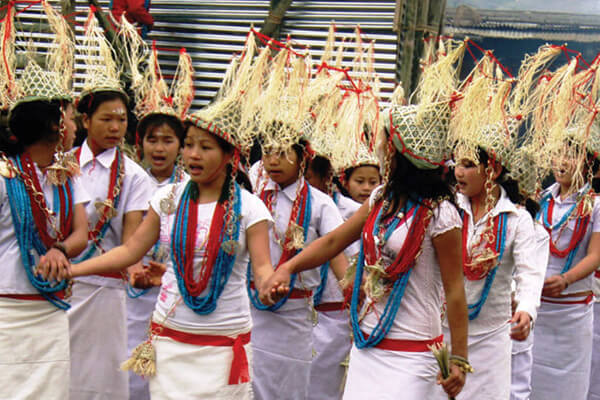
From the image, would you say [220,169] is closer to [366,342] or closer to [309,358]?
[366,342]

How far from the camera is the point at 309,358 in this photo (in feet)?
18.0

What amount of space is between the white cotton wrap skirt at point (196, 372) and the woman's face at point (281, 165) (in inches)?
66.3

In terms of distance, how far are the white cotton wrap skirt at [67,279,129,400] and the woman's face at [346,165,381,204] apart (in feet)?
7.68

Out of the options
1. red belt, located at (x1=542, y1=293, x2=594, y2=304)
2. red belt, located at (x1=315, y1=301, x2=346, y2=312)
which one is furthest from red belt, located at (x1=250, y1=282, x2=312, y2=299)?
red belt, located at (x1=542, y1=293, x2=594, y2=304)

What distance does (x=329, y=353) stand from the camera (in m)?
6.19

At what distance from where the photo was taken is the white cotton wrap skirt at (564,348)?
6.20m

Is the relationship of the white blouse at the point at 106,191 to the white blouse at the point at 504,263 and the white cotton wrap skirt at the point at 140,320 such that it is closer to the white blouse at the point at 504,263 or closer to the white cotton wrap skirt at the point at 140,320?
the white cotton wrap skirt at the point at 140,320

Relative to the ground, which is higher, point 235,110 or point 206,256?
point 235,110

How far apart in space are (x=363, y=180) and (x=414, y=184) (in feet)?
9.92

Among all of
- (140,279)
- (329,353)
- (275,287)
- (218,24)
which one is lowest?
(329,353)

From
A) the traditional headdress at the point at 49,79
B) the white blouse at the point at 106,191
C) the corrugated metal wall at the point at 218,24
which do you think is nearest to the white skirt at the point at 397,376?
the traditional headdress at the point at 49,79

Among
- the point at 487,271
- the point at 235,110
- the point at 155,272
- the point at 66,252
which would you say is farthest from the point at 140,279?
the point at 487,271

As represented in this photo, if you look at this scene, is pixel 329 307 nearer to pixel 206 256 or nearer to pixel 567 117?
pixel 567 117

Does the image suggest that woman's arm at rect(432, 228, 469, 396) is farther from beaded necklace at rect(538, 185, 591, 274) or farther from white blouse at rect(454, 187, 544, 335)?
beaded necklace at rect(538, 185, 591, 274)
